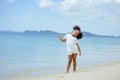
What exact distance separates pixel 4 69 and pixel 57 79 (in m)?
5.20

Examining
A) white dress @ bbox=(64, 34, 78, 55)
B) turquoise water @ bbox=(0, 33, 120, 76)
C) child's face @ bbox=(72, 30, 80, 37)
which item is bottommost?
turquoise water @ bbox=(0, 33, 120, 76)

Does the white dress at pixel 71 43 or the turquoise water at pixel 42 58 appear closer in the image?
the white dress at pixel 71 43

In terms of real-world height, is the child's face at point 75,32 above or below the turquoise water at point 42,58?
above

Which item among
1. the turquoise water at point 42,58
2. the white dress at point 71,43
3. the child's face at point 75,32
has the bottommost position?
the turquoise water at point 42,58

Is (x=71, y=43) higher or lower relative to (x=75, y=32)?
lower

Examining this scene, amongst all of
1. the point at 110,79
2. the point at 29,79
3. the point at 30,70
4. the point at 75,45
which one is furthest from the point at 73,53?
the point at 30,70

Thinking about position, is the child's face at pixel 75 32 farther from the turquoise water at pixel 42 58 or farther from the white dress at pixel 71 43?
the turquoise water at pixel 42 58

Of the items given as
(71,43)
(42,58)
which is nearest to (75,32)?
(71,43)

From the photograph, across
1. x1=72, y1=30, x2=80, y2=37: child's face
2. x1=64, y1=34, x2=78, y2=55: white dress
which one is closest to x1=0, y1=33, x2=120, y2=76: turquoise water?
x1=64, y1=34, x2=78, y2=55: white dress

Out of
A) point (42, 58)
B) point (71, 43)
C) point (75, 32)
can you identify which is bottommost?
point (42, 58)

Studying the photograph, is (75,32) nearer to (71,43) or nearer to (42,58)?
(71,43)

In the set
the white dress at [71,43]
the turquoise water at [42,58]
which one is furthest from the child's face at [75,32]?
the turquoise water at [42,58]

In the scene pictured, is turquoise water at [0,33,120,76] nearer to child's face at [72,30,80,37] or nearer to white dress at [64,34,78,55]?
white dress at [64,34,78,55]

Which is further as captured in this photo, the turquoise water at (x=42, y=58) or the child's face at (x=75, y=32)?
the turquoise water at (x=42, y=58)
